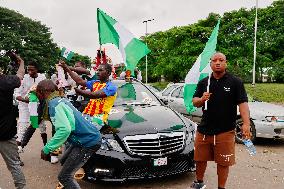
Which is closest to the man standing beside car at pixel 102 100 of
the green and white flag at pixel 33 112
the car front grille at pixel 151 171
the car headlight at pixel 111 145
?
the car headlight at pixel 111 145

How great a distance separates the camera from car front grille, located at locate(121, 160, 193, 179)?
209 inches

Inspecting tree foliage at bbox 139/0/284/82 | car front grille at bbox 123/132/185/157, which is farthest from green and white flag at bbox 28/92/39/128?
tree foliage at bbox 139/0/284/82

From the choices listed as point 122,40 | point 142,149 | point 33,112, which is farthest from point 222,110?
point 33,112

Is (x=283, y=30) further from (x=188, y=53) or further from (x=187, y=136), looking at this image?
(x=187, y=136)

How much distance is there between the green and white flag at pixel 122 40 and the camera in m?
7.52

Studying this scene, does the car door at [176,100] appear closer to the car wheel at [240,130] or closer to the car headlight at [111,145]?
the car wheel at [240,130]

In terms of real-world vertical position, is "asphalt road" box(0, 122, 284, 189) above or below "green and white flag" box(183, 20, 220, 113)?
below

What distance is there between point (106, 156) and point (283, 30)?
3691 centimetres

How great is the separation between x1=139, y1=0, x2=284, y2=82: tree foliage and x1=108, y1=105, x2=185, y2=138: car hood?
95.2ft

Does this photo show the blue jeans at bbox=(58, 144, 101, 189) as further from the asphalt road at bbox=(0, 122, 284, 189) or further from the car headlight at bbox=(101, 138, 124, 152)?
the asphalt road at bbox=(0, 122, 284, 189)

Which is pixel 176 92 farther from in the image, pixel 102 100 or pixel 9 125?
pixel 9 125

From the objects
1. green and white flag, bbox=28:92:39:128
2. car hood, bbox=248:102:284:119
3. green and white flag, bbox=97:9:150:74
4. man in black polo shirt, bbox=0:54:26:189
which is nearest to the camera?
man in black polo shirt, bbox=0:54:26:189

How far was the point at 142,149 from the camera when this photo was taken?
539cm

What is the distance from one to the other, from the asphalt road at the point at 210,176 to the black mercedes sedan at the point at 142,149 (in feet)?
1.40
